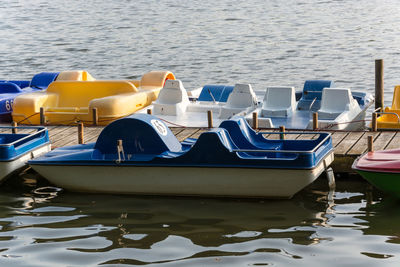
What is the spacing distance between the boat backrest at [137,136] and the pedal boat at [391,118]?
496cm

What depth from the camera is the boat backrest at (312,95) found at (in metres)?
18.4

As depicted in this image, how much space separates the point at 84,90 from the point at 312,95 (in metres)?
5.41

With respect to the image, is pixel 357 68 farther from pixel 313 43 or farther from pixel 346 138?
pixel 346 138

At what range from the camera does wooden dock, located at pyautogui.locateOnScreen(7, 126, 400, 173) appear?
1351 cm

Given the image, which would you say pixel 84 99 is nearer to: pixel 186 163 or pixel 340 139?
pixel 340 139

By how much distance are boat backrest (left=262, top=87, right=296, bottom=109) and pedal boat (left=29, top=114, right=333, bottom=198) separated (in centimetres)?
466

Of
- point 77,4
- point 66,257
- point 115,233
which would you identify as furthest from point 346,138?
point 77,4

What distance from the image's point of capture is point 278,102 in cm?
1812

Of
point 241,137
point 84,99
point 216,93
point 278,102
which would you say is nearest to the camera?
point 241,137

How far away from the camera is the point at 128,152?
42.3ft

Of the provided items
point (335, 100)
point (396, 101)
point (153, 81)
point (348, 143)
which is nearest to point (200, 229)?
point (348, 143)

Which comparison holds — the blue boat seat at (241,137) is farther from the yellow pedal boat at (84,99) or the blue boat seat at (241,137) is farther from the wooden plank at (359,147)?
the yellow pedal boat at (84,99)

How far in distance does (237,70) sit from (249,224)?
61.1 feet

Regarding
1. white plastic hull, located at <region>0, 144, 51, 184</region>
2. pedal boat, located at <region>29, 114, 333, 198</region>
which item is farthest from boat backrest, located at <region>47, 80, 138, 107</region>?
pedal boat, located at <region>29, 114, 333, 198</region>
